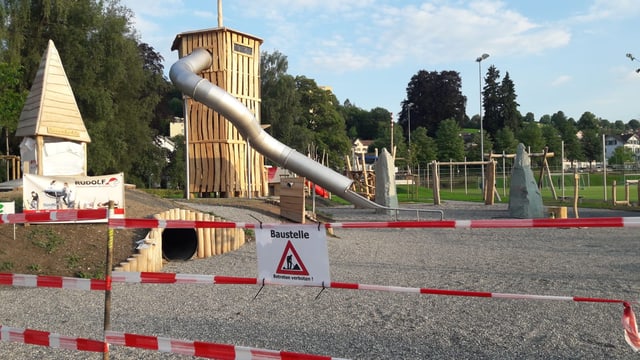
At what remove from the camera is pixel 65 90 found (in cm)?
1307

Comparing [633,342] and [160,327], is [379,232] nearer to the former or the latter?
[160,327]

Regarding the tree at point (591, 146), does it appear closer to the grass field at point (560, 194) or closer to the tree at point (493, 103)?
the tree at point (493, 103)

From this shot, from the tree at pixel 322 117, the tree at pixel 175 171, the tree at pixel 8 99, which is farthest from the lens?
the tree at pixel 322 117

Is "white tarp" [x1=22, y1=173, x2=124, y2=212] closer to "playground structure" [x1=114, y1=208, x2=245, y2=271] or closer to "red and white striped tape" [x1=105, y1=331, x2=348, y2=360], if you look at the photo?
"playground structure" [x1=114, y1=208, x2=245, y2=271]

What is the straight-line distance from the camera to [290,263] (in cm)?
391

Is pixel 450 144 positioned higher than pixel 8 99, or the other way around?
pixel 450 144

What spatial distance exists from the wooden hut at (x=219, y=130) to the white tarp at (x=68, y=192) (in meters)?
→ 10.6

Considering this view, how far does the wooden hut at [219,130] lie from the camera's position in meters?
21.3

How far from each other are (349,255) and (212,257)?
112 inches

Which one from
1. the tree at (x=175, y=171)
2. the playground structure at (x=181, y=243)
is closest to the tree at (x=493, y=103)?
the tree at (x=175, y=171)

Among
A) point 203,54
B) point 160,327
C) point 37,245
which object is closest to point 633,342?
point 160,327

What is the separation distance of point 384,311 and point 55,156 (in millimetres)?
9710

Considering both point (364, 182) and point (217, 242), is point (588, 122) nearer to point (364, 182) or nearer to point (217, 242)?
point (364, 182)

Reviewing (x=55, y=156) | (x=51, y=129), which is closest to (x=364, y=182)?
(x=55, y=156)
